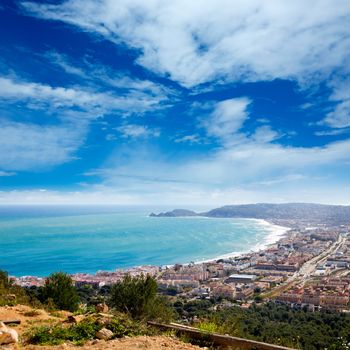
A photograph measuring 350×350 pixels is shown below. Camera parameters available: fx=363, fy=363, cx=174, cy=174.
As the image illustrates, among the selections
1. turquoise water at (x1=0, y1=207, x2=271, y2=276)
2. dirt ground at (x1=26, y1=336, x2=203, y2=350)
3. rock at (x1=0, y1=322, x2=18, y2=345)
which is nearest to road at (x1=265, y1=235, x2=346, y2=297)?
turquoise water at (x1=0, y1=207, x2=271, y2=276)

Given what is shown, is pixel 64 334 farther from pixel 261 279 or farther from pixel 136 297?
pixel 261 279

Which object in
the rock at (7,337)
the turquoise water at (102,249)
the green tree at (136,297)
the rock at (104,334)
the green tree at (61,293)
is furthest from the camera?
the turquoise water at (102,249)

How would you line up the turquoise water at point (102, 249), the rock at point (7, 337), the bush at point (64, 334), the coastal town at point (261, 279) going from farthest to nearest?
the turquoise water at point (102, 249)
the coastal town at point (261, 279)
the bush at point (64, 334)
the rock at point (7, 337)

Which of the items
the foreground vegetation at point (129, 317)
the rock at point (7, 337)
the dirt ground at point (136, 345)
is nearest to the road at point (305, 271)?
the foreground vegetation at point (129, 317)

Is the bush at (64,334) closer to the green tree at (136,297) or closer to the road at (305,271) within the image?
the green tree at (136,297)

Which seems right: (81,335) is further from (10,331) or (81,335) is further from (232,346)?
(232,346)
